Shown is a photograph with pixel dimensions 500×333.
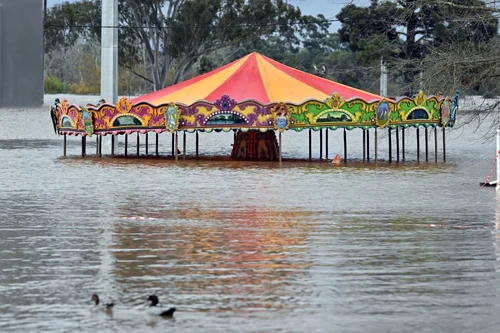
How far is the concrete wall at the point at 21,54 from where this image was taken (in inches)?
2666

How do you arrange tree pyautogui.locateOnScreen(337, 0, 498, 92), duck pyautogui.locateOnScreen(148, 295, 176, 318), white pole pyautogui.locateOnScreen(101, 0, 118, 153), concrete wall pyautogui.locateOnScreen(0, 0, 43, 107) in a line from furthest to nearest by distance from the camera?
1. concrete wall pyautogui.locateOnScreen(0, 0, 43, 107)
2. white pole pyautogui.locateOnScreen(101, 0, 118, 153)
3. tree pyautogui.locateOnScreen(337, 0, 498, 92)
4. duck pyautogui.locateOnScreen(148, 295, 176, 318)

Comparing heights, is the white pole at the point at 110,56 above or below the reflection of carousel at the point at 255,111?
above

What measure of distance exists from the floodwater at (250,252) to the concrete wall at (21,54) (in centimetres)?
4406

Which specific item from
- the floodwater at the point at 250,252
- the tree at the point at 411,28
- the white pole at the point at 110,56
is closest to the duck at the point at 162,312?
the floodwater at the point at 250,252

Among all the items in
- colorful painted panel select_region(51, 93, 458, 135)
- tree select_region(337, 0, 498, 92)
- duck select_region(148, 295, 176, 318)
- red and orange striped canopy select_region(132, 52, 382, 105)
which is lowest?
duck select_region(148, 295, 176, 318)

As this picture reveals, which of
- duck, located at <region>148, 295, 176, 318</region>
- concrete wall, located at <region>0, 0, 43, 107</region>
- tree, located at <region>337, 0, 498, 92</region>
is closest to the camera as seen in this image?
duck, located at <region>148, 295, 176, 318</region>

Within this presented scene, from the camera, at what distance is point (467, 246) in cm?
1299

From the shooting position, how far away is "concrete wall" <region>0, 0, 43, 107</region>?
67713 mm

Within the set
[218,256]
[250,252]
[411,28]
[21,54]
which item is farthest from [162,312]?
[21,54]

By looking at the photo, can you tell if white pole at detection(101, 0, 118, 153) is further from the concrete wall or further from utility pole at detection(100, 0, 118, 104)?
the concrete wall

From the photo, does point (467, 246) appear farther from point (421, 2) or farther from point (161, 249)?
point (421, 2)

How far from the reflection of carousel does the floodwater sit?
4.38m

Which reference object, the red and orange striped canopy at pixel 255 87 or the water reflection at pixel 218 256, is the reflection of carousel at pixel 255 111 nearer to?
the red and orange striped canopy at pixel 255 87

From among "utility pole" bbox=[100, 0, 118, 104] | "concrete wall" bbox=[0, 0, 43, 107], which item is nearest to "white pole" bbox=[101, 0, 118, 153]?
"utility pole" bbox=[100, 0, 118, 104]
